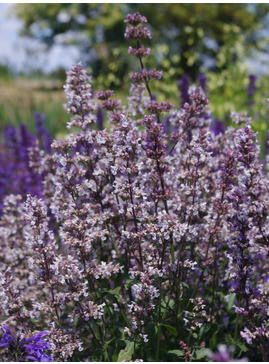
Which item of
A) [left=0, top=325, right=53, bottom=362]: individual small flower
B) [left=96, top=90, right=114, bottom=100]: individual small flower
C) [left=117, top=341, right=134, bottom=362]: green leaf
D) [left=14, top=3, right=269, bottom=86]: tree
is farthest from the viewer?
[left=14, top=3, right=269, bottom=86]: tree

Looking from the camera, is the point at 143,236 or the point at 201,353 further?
the point at 143,236

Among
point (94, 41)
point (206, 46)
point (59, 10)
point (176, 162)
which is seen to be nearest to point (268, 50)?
point (206, 46)

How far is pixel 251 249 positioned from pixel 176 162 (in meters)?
0.96

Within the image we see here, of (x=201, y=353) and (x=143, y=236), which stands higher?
(x=143, y=236)

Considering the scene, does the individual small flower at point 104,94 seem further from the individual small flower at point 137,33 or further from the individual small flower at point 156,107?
the individual small flower at point 137,33

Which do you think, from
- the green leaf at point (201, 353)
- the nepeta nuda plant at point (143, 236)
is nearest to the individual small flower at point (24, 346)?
the nepeta nuda plant at point (143, 236)

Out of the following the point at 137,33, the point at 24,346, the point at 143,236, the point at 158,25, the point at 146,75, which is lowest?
the point at 24,346

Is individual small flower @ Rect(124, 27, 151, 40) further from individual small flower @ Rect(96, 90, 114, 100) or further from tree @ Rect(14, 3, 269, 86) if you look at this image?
tree @ Rect(14, 3, 269, 86)

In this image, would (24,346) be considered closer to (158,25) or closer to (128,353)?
(128,353)

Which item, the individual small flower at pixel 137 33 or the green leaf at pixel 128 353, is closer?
the green leaf at pixel 128 353

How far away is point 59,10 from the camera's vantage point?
19.7m

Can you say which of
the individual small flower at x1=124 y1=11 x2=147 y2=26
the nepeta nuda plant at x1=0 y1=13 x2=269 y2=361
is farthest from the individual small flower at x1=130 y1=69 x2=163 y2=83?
the individual small flower at x1=124 y1=11 x2=147 y2=26

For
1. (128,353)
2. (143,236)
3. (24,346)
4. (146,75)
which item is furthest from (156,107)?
(24,346)

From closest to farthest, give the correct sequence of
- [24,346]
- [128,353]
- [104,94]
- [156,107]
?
[24,346] → [128,353] → [156,107] → [104,94]
